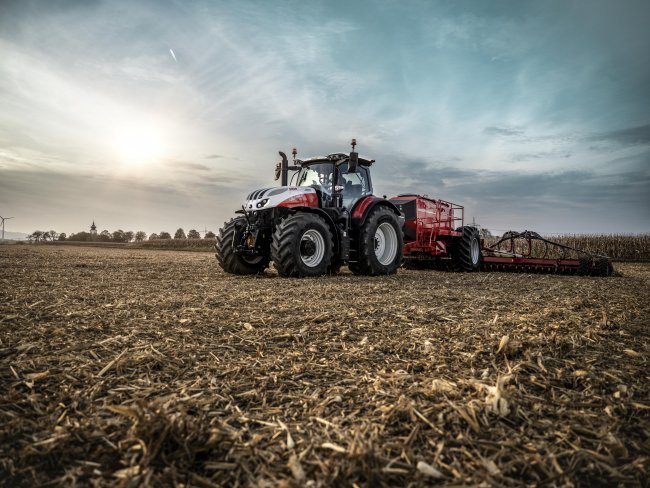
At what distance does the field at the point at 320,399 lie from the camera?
5.70 feet

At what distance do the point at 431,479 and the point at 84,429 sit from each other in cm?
159

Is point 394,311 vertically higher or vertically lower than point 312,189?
lower

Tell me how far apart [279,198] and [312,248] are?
1.25 meters

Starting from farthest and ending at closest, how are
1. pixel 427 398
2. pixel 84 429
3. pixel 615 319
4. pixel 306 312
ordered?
pixel 306 312
pixel 615 319
pixel 427 398
pixel 84 429

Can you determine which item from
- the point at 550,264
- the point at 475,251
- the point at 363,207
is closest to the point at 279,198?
the point at 363,207

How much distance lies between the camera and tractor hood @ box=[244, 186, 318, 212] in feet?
28.9

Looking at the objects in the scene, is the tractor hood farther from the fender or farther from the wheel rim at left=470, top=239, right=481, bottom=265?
the wheel rim at left=470, top=239, right=481, bottom=265

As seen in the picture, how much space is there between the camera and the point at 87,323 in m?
4.06

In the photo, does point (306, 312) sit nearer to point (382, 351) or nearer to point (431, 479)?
point (382, 351)

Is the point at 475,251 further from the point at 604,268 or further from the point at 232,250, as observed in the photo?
the point at 232,250

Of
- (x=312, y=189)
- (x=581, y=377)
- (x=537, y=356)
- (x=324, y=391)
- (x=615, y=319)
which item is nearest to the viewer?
(x=324, y=391)

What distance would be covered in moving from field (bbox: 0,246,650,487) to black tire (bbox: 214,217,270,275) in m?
4.77

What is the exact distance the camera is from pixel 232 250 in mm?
9453

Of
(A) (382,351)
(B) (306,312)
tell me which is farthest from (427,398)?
(B) (306,312)
